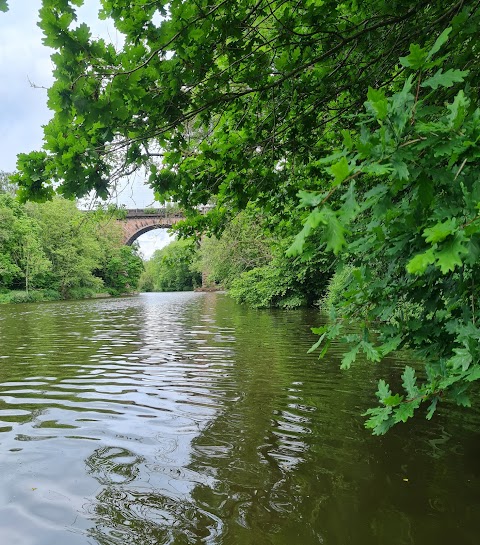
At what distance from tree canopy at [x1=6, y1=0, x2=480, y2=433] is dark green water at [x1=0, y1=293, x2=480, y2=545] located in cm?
81

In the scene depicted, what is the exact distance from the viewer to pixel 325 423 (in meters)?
4.41

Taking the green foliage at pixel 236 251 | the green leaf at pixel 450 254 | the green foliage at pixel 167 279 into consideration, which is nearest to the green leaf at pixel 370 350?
the green leaf at pixel 450 254

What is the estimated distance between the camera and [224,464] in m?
3.43

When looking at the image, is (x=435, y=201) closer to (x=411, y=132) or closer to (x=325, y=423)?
(x=411, y=132)

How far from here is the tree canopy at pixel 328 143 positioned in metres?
1.67

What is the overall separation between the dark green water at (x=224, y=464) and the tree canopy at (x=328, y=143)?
81cm

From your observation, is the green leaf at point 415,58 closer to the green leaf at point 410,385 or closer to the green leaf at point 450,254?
the green leaf at point 450,254

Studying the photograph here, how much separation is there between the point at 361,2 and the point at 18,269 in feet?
135

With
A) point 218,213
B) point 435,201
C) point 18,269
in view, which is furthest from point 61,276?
point 435,201

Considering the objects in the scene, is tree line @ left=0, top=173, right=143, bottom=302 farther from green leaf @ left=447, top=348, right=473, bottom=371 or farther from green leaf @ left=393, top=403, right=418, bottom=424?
green leaf @ left=447, top=348, right=473, bottom=371

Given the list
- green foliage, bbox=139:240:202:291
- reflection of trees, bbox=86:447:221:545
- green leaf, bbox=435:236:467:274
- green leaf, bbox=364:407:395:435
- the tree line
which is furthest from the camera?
green foliage, bbox=139:240:202:291

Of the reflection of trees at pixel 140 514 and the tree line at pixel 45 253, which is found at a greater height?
the tree line at pixel 45 253

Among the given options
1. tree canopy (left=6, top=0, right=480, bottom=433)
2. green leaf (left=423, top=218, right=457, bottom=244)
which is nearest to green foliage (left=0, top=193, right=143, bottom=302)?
tree canopy (left=6, top=0, right=480, bottom=433)

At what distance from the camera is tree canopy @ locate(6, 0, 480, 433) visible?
1.67 metres
